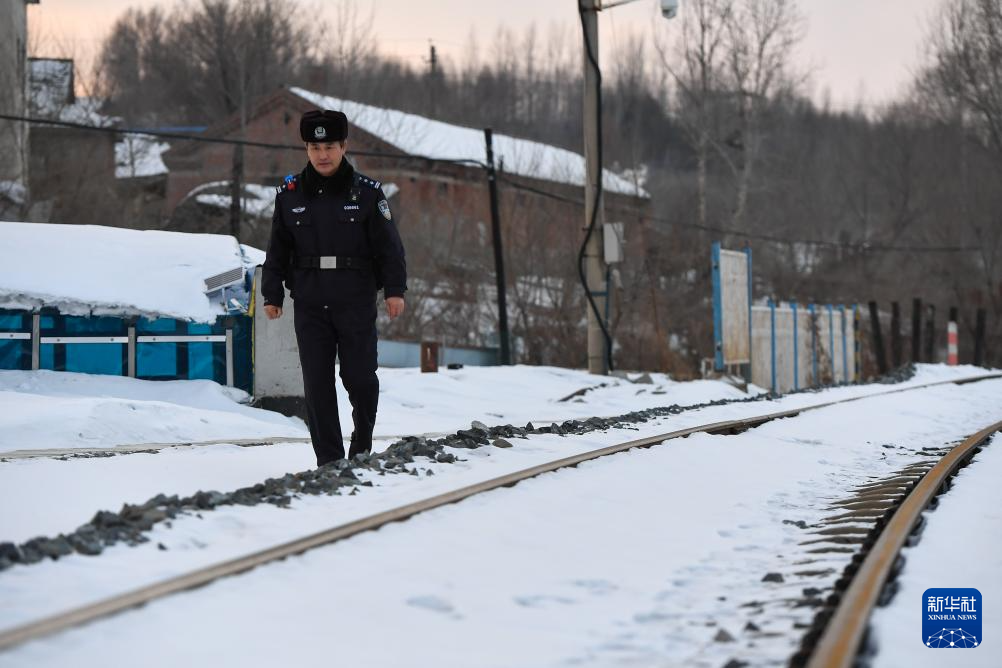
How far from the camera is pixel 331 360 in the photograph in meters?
6.89

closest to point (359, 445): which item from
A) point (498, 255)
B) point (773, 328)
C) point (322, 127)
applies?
point (322, 127)

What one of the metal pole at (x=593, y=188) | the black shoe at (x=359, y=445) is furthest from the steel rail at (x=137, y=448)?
the metal pole at (x=593, y=188)

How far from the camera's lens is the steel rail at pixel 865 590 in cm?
324

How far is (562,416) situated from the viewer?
14.4 m

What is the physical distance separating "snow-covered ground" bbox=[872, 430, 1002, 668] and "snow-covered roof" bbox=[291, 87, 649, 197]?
92.7 feet

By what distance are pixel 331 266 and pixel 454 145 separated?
4768 centimetres

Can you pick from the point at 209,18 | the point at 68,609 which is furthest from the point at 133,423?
the point at 209,18

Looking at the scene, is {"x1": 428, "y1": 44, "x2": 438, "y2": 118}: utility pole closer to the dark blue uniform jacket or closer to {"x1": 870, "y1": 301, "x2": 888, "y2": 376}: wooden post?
{"x1": 870, "y1": 301, "x2": 888, "y2": 376}: wooden post

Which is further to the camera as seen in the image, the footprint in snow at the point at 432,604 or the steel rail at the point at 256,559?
the footprint in snow at the point at 432,604

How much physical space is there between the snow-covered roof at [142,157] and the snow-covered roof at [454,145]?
735 cm

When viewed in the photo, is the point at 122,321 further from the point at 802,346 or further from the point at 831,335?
the point at 831,335

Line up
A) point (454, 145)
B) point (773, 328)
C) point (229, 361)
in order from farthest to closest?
point (454, 145) → point (773, 328) → point (229, 361)

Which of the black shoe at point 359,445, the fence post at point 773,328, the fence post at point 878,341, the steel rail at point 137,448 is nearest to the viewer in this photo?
the black shoe at point 359,445

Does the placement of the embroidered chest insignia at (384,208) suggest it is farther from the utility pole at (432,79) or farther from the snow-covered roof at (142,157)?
the utility pole at (432,79)
